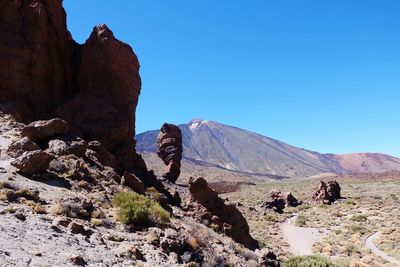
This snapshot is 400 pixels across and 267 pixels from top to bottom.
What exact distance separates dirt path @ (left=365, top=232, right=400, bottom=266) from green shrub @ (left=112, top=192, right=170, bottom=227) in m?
19.5

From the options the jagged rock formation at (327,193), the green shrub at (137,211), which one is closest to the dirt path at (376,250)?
the green shrub at (137,211)

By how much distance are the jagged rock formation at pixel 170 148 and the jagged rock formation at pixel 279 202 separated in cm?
1519

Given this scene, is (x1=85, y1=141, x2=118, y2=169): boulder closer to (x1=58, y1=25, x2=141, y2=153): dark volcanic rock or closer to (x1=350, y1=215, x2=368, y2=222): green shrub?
(x1=58, y1=25, x2=141, y2=153): dark volcanic rock

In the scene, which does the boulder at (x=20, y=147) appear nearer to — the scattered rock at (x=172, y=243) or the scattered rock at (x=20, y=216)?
the scattered rock at (x=20, y=216)

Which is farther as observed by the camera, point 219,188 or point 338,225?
point 219,188

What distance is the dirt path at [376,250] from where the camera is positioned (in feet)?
88.4

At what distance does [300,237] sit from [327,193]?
889 inches

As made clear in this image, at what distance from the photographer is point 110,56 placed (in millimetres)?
21969

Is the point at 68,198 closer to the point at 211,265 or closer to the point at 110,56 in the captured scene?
the point at 211,265

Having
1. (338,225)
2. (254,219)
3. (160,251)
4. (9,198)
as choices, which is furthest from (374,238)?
(9,198)

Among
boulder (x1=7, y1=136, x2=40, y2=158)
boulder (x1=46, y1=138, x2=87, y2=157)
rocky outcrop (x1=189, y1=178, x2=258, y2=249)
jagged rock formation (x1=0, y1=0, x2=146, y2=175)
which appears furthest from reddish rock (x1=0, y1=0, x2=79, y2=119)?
rocky outcrop (x1=189, y1=178, x2=258, y2=249)

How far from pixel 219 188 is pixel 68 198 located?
87299 millimetres

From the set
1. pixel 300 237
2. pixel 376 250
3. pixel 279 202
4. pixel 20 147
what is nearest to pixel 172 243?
pixel 20 147

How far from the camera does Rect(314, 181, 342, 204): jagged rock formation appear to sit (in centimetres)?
5788
